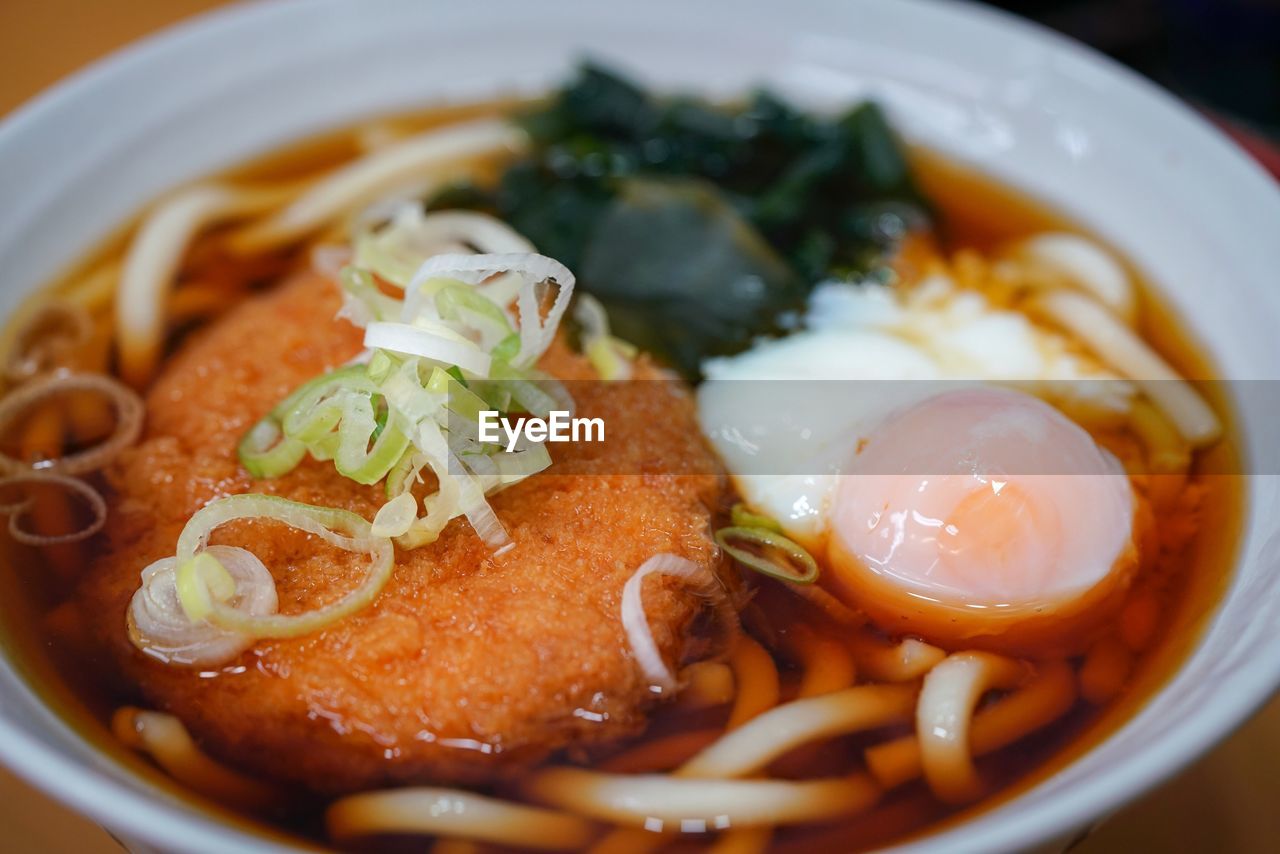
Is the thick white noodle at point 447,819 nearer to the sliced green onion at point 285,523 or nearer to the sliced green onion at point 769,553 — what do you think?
the sliced green onion at point 285,523

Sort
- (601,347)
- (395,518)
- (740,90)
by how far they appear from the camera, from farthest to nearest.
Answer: (740,90) < (601,347) < (395,518)

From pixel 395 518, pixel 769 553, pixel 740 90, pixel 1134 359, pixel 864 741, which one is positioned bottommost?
pixel 864 741

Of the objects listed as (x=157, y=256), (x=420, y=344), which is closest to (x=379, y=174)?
(x=157, y=256)

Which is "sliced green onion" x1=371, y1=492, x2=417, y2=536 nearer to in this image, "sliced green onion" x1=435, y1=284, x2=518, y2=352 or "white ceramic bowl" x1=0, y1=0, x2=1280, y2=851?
"sliced green onion" x1=435, y1=284, x2=518, y2=352

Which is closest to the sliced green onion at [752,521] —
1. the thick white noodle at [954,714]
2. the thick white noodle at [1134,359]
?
the thick white noodle at [954,714]

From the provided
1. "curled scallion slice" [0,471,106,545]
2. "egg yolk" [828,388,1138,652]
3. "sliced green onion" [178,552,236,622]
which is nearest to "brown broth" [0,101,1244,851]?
"curled scallion slice" [0,471,106,545]

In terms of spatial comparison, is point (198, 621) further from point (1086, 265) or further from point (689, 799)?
point (1086, 265)

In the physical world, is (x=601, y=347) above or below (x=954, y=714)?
above
